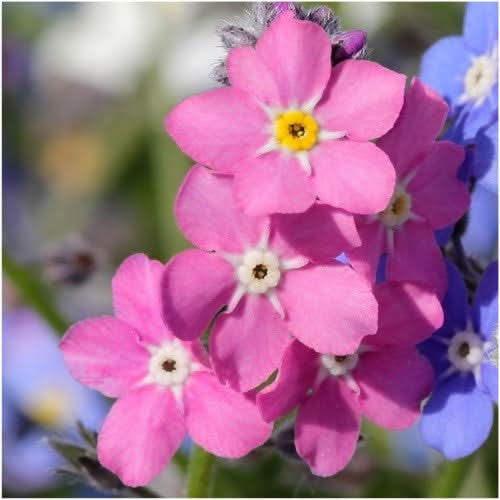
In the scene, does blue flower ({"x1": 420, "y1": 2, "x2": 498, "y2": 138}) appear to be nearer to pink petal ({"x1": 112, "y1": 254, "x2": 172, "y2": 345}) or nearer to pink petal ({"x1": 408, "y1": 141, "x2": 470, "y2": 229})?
pink petal ({"x1": 408, "y1": 141, "x2": 470, "y2": 229})

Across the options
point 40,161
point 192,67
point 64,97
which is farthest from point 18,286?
point 64,97

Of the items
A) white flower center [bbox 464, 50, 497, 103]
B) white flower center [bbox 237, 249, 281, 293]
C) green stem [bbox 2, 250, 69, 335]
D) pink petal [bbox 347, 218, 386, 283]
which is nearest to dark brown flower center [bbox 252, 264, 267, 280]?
white flower center [bbox 237, 249, 281, 293]

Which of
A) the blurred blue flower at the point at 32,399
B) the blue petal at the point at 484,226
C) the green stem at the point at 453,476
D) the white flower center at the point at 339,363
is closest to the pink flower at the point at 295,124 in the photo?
the white flower center at the point at 339,363

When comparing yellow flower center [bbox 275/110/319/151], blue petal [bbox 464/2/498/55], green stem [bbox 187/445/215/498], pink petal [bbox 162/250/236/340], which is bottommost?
green stem [bbox 187/445/215/498]

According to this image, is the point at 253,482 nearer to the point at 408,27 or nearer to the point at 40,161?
the point at 408,27

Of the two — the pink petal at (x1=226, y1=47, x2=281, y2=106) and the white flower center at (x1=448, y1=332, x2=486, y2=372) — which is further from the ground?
the pink petal at (x1=226, y1=47, x2=281, y2=106)

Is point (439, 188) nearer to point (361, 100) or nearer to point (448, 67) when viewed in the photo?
point (361, 100)
